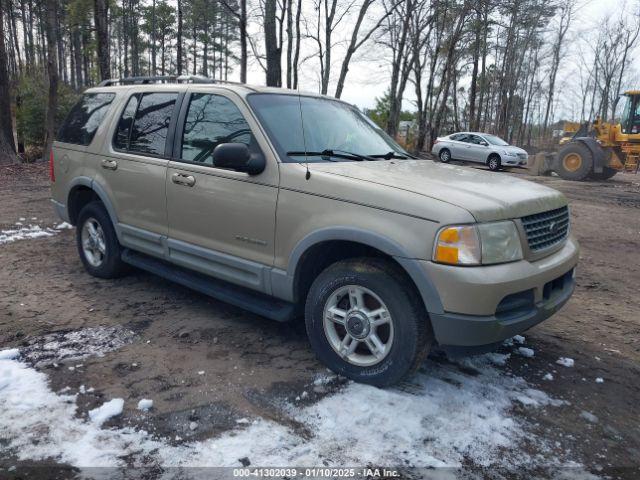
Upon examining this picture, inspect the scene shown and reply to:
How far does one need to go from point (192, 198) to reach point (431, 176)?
1.87 meters

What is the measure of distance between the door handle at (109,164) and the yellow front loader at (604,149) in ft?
56.8

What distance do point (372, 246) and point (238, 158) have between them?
1.10 metres

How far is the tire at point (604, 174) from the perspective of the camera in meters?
18.5

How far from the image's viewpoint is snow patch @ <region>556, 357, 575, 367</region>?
12.3 ft

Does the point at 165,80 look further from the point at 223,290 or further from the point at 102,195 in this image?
the point at 223,290

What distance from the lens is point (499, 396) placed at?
322cm

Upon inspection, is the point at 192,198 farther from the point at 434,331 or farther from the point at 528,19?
the point at 528,19

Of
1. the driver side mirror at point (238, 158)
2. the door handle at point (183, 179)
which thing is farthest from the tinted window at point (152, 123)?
the driver side mirror at point (238, 158)

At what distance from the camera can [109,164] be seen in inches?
189

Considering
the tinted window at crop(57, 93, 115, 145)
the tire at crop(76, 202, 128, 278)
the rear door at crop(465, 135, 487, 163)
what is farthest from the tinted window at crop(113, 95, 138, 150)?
the rear door at crop(465, 135, 487, 163)

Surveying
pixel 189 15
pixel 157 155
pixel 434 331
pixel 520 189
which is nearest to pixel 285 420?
pixel 434 331

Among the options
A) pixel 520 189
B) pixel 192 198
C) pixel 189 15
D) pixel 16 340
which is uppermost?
pixel 189 15

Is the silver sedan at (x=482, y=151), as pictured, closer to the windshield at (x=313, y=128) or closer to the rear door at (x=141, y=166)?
the windshield at (x=313, y=128)

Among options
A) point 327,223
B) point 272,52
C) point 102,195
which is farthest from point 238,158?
point 272,52
